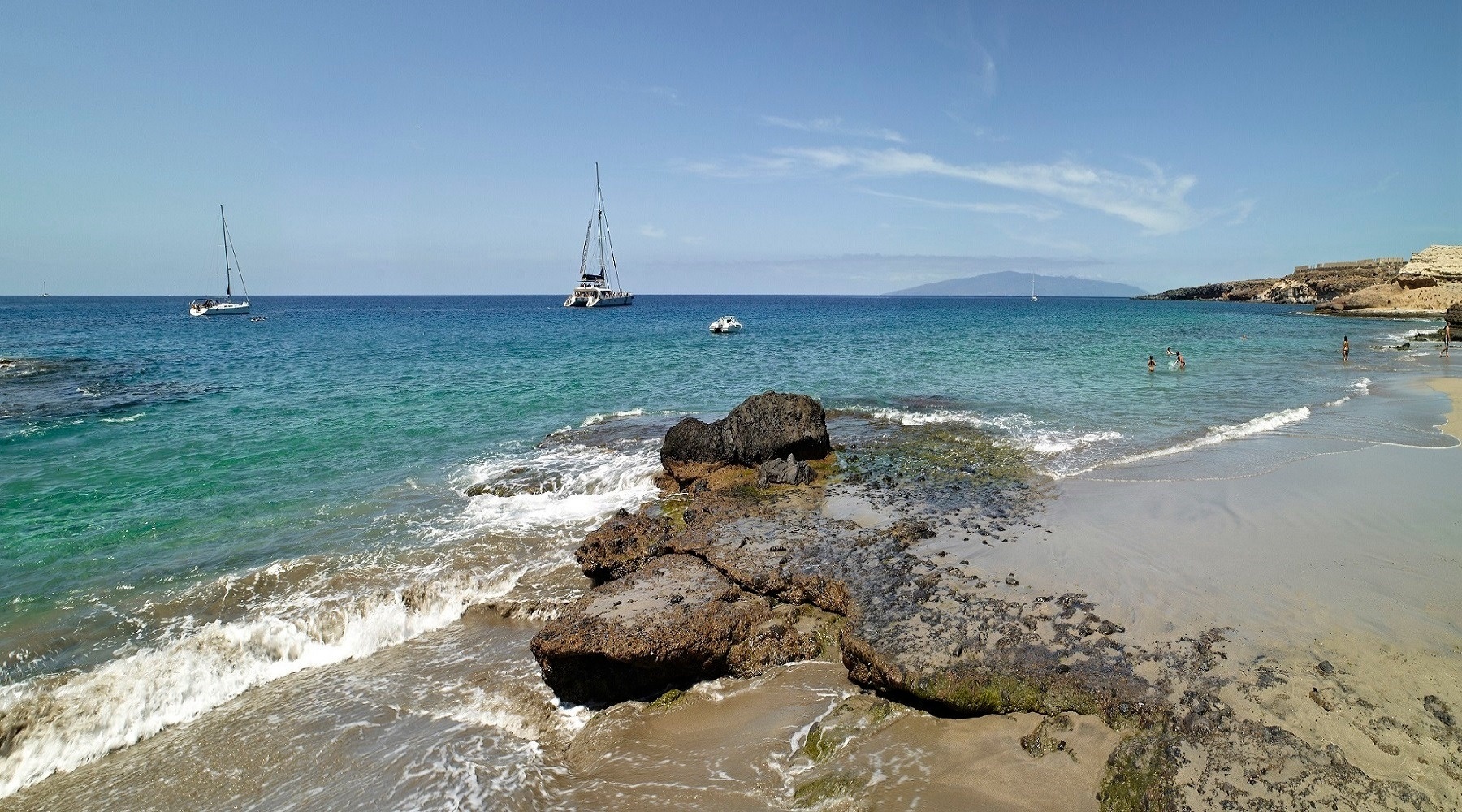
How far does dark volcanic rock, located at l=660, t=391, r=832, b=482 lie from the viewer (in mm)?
12445

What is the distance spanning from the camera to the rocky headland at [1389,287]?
61.0 m

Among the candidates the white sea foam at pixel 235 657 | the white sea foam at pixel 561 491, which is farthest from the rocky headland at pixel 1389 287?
the white sea foam at pixel 235 657

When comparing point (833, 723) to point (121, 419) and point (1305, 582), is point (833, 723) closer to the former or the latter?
point (1305, 582)

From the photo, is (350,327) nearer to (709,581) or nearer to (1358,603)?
(709,581)

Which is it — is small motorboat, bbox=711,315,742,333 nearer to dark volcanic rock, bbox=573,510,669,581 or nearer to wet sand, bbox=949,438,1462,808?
wet sand, bbox=949,438,1462,808

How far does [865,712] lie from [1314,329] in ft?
209

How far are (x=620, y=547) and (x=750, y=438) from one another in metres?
4.29

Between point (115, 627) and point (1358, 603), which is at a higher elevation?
point (1358, 603)

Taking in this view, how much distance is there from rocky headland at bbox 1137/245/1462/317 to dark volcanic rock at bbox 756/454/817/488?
7168cm

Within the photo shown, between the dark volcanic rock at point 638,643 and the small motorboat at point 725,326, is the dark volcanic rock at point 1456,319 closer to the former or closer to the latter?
the small motorboat at point 725,326

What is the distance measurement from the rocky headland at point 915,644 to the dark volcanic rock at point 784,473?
2.97 ft

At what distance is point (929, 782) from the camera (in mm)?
4734

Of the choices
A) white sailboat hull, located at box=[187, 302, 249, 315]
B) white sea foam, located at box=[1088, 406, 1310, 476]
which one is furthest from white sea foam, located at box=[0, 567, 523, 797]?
white sailboat hull, located at box=[187, 302, 249, 315]

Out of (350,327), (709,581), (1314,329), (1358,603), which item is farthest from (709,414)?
(350,327)
